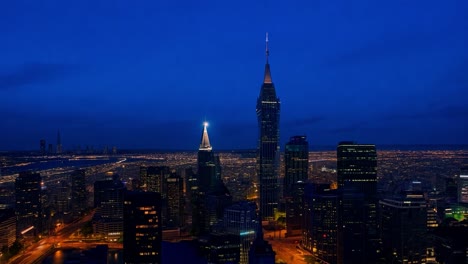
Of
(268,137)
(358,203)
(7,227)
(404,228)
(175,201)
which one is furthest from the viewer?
(268,137)

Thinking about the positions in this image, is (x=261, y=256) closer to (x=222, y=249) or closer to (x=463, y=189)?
(x=222, y=249)

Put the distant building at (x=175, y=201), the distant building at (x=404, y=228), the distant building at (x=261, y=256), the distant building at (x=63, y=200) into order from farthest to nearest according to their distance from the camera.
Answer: the distant building at (x=63, y=200), the distant building at (x=175, y=201), the distant building at (x=404, y=228), the distant building at (x=261, y=256)

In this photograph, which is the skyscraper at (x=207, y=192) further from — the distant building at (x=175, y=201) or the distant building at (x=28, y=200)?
the distant building at (x=28, y=200)

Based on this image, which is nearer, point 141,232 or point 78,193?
point 141,232

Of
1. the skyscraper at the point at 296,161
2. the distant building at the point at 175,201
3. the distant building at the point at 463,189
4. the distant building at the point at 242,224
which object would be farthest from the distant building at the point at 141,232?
the skyscraper at the point at 296,161

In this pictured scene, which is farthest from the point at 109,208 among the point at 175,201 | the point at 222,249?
the point at 222,249

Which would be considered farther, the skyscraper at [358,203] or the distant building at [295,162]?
the distant building at [295,162]
